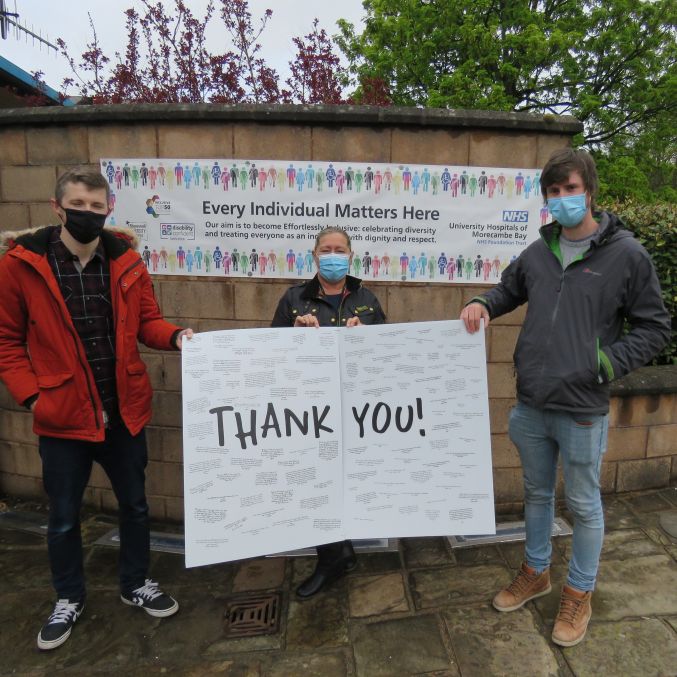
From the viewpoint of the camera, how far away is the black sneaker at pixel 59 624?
221 cm

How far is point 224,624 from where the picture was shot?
234 centimetres

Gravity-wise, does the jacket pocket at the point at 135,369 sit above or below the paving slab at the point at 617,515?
above

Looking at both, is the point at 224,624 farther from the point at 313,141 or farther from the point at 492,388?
the point at 313,141

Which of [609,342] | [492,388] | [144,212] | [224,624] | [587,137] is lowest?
[224,624]

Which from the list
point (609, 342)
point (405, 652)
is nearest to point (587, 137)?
point (609, 342)

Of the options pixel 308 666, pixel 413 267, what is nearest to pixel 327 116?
pixel 413 267

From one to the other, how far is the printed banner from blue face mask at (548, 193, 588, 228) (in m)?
1.04

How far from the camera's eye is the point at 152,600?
94.7 inches

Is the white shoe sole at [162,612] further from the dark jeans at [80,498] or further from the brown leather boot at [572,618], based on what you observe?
the brown leather boot at [572,618]

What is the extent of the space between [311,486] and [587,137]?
47.2 feet

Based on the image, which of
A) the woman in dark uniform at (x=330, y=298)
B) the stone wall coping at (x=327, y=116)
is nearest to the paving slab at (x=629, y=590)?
the woman in dark uniform at (x=330, y=298)

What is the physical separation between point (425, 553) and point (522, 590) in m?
0.64

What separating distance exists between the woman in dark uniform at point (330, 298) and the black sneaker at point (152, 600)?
0.63 meters

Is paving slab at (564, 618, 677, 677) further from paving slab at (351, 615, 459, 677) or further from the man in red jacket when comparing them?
the man in red jacket
